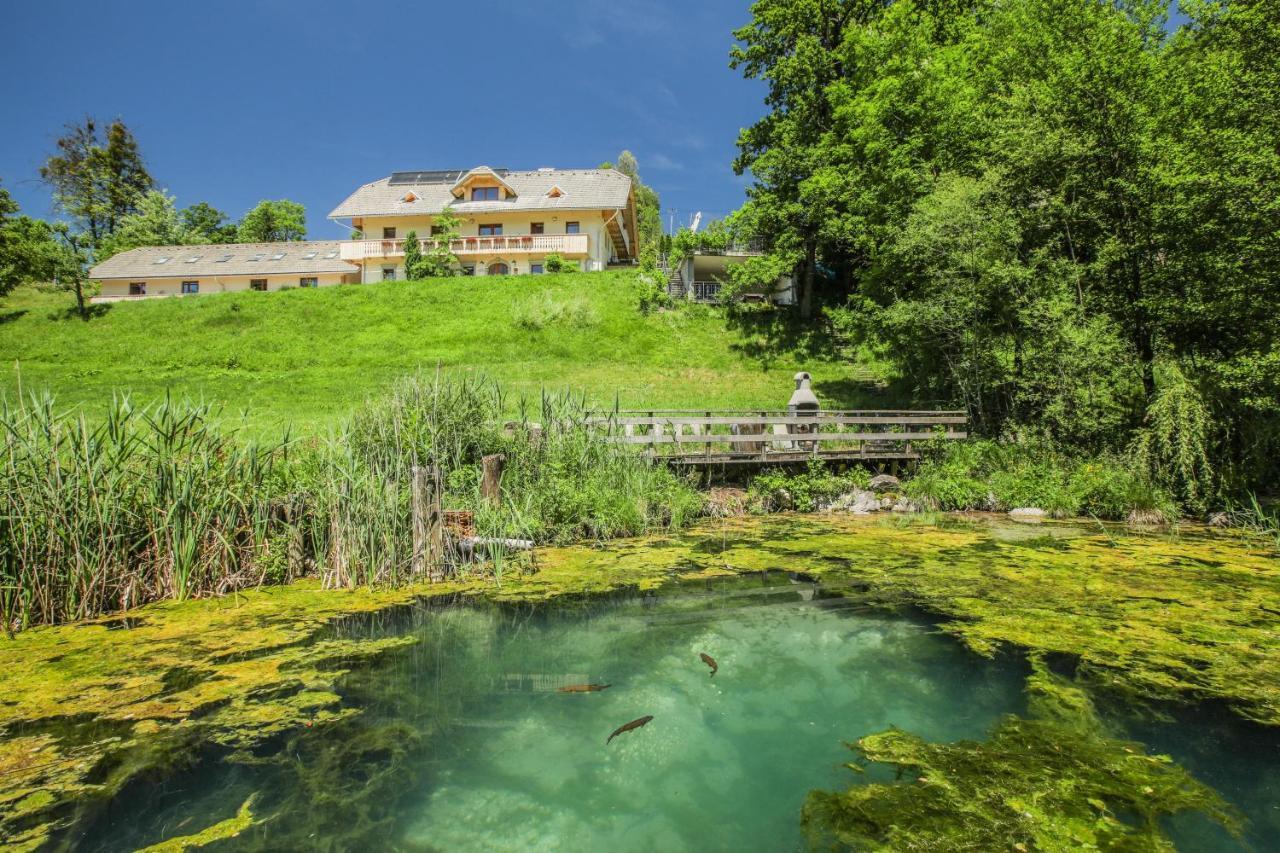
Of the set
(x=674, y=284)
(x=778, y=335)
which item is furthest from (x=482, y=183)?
(x=778, y=335)

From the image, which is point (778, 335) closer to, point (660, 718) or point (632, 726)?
point (660, 718)

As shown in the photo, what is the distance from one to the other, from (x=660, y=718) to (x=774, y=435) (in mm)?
8267

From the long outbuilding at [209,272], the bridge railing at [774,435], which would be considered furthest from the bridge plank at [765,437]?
the long outbuilding at [209,272]

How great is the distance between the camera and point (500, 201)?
1487 inches

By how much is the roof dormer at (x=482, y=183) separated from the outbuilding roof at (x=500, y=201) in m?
0.08

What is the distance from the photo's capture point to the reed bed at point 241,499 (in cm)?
559

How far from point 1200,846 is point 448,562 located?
6.53m

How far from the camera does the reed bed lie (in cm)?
559

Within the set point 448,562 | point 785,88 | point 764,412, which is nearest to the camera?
point 448,562

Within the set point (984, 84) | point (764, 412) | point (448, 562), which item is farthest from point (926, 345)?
point (448, 562)

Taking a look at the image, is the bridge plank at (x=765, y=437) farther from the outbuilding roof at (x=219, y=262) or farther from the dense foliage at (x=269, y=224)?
the dense foliage at (x=269, y=224)

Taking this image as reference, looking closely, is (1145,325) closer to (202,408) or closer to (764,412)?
(764,412)

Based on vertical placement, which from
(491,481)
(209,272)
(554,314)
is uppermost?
(209,272)

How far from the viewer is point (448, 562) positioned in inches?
287
